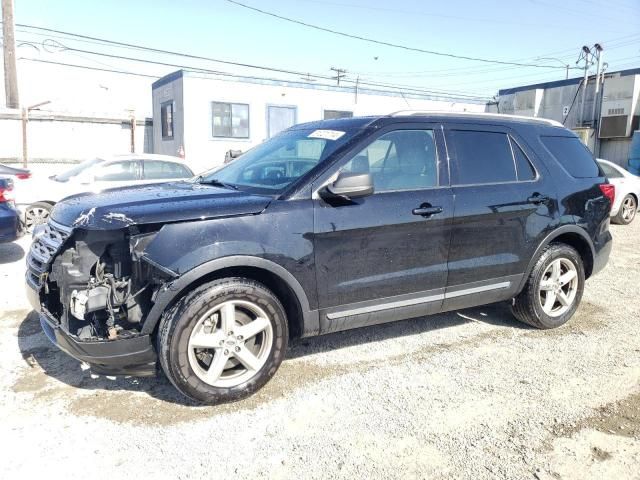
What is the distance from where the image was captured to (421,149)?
398cm

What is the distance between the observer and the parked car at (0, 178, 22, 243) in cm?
651

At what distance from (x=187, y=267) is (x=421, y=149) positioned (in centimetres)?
201

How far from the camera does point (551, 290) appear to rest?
183 inches

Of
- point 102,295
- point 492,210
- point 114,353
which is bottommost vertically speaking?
point 114,353

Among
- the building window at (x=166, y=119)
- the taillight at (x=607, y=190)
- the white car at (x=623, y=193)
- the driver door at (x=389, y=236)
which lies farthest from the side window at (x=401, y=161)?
the building window at (x=166, y=119)

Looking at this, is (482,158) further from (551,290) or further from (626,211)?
(626,211)

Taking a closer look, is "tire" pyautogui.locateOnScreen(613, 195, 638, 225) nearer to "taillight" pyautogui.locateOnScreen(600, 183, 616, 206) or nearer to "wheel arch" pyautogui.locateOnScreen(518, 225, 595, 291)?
"taillight" pyautogui.locateOnScreen(600, 183, 616, 206)

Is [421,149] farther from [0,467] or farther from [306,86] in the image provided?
[306,86]

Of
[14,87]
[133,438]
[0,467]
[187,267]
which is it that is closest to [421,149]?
[187,267]

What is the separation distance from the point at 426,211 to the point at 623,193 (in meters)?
9.33

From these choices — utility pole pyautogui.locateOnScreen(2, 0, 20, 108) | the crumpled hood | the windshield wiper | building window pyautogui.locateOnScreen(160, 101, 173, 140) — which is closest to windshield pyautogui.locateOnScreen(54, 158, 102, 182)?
the windshield wiper

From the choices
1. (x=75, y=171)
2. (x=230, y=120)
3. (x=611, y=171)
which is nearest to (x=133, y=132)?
(x=230, y=120)

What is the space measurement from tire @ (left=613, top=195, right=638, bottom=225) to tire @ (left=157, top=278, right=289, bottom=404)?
1035 cm

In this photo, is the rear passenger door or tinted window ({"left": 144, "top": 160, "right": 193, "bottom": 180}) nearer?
the rear passenger door
